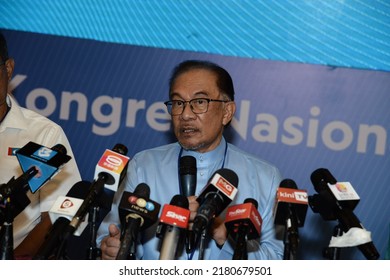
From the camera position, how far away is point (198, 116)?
3549mm

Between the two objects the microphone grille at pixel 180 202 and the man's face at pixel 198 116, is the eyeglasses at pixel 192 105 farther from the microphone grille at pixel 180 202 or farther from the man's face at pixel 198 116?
the microphone grille at pixel 180 202

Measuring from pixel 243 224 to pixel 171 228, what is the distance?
0.31 m

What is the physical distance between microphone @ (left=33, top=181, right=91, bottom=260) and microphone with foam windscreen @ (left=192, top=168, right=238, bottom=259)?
17.2 inches

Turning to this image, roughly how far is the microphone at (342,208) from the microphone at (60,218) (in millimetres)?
919

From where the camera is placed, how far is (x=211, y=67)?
12.3 ft

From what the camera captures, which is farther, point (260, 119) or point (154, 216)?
point (260, 119)

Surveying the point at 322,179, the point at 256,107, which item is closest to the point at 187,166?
the point at 322,179

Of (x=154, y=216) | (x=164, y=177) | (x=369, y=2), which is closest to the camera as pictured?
(x=154, y=216)

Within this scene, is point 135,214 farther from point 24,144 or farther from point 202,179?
point 24,144

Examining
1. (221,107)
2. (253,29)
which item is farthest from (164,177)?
(253,29)
